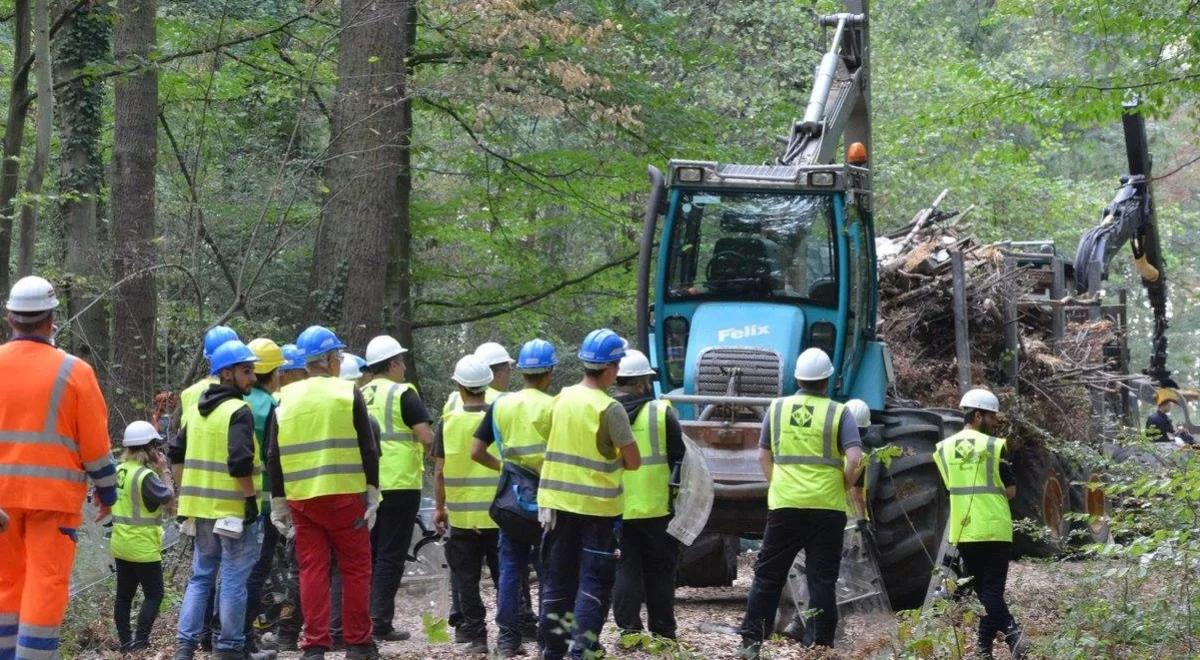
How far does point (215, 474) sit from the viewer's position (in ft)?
29.4

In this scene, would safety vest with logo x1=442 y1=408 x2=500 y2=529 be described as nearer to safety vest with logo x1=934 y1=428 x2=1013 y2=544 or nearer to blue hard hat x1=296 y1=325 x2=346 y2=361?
blue hard hat x1=296 y1=325 x2=346 y2=361

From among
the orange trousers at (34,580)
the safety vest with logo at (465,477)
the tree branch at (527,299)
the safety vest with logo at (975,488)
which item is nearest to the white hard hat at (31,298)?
the orange trousers at (34,580)

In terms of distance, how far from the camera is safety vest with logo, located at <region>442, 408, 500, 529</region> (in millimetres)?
9867

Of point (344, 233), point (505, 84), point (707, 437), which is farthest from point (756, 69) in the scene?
point (707, 437)

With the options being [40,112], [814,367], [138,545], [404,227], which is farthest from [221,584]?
[404,227]

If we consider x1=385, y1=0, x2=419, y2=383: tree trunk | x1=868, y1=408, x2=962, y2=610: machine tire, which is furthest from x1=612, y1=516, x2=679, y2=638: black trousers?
x1=385, y1=0, x2=419, y2=383: tree trunk

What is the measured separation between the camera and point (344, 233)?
15516 millimetres

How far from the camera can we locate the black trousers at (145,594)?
32.3ft

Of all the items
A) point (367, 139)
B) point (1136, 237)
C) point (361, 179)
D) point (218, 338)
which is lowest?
point (218, 338)

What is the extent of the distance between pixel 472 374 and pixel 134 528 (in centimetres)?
240

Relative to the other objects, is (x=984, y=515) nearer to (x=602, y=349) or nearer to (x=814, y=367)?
(x=814, y=367)

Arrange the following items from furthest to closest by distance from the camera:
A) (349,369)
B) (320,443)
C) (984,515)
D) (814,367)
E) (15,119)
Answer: (15,119) → (349,369) → (984,515) → (814,367) → (320,443)

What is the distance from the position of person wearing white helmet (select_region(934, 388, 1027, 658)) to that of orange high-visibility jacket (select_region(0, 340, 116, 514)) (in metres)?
5.12

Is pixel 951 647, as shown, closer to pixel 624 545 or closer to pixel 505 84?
pixel 624 545
